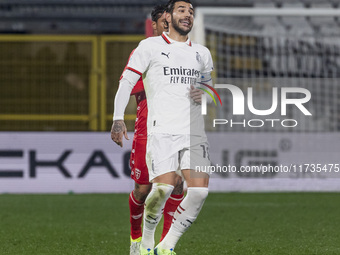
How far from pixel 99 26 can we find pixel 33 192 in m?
9.89

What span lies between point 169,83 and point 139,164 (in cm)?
76

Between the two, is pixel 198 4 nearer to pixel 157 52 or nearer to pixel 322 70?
pixel 322 70

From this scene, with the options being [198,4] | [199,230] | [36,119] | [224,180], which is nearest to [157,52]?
[199,230]

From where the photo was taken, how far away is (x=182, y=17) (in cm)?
548

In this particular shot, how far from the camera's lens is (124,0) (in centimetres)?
2158

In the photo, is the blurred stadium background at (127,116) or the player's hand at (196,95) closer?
the player's hand at (196,95)

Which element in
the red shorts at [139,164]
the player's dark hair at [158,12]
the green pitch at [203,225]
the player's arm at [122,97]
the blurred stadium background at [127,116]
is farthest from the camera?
the blurred stadium background at [127,116]

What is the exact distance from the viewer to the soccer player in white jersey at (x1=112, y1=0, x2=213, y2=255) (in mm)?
5375

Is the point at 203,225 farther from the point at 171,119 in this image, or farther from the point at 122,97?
the point at 122,97

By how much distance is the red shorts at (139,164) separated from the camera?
5859mm

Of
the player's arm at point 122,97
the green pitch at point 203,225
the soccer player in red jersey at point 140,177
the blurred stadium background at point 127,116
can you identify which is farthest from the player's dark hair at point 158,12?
the blurred stadium background at point 127,116

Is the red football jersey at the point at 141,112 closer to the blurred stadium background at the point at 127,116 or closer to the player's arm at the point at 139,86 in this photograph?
the player's arm at the point at 139,86

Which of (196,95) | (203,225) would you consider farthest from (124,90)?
(203,225)

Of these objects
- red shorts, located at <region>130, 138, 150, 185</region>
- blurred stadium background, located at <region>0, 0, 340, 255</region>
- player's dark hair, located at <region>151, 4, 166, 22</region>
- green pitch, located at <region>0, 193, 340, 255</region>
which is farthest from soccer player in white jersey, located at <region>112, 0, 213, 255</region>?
blurred stadium background, located at <region>0, 0, 340, 255</region>
